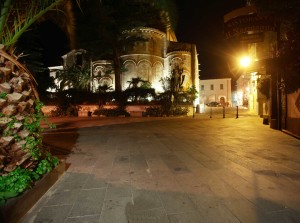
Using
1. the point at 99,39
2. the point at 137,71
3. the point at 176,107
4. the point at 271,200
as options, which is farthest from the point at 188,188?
the point at 137,71

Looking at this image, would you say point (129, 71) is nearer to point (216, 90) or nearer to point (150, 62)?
→ point (150, 62)

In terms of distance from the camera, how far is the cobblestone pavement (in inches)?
116

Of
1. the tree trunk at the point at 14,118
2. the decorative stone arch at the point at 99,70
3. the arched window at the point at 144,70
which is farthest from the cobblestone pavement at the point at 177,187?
the decorative stone arch at the point at 99,70

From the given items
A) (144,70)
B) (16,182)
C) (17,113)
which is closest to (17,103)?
(17,113)

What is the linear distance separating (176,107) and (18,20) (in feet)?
58.5

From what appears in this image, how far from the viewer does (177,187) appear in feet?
12.5

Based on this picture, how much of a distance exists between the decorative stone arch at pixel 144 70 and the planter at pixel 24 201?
27511mm

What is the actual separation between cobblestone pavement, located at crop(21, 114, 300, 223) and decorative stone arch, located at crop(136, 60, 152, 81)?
25.1m

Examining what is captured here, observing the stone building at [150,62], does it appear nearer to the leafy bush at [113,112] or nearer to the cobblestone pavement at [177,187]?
the leafy bush at [113,112]

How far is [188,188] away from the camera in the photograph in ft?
12.3

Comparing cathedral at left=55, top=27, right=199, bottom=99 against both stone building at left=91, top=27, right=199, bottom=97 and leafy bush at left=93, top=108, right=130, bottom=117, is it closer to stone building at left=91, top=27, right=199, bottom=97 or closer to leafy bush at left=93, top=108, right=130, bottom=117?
stone building at left=91, top=27, right=199, bottom=97

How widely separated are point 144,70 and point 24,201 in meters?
29.0

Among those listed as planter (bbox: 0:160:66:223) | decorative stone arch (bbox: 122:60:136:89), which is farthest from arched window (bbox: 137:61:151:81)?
planter (bbox: 0:160:66:223)

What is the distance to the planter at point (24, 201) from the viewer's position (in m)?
2.70
